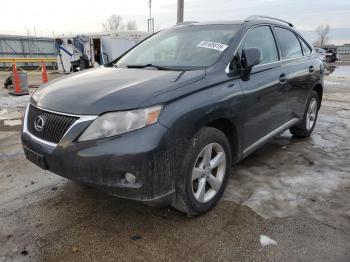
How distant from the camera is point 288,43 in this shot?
4613mm

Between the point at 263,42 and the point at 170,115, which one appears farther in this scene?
the point at 263,42

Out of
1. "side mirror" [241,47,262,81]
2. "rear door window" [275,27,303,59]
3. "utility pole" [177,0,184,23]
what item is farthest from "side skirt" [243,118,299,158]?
"utility pole" [177,0,184,23]

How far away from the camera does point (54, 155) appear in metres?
2.60

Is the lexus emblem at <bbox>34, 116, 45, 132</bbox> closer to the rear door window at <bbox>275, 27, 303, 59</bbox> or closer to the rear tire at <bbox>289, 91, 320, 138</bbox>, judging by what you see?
the rear door window at <bbox>275, 27, 303, 59</bbox>

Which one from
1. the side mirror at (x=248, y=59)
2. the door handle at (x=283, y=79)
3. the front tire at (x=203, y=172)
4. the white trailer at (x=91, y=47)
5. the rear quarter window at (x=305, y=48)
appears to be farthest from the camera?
the white trailer at (x=91, y=47)

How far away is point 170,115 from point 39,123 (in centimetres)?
113

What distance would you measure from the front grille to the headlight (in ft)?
0.62

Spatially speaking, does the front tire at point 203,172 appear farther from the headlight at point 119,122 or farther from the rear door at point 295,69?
the rear door at point 295,69

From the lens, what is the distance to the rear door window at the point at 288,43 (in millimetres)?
4387

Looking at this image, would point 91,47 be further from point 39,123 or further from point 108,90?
point 108,90

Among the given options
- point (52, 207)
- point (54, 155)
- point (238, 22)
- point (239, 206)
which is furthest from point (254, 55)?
point (52, 207)

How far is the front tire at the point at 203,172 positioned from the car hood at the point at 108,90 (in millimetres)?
494

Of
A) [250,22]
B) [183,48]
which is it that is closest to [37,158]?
[183,48]

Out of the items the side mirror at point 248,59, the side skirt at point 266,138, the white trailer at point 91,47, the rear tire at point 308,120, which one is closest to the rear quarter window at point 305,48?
the rear tire at point 308,120
